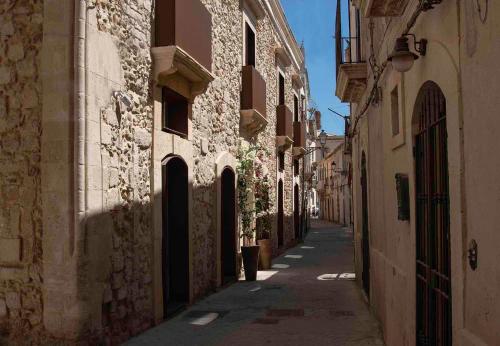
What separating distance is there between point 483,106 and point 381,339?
4.21 m

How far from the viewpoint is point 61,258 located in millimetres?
5129

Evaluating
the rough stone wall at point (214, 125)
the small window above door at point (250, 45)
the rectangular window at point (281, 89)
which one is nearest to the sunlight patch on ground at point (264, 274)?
the rough stone wall at point (214, 125)

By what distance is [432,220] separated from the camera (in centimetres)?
412

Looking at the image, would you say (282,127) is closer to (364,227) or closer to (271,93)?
(271,93)

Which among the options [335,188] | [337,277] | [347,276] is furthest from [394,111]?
[335,188]

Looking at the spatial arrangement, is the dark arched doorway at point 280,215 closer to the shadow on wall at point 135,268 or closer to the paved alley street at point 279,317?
the paved alley street at point 279,317

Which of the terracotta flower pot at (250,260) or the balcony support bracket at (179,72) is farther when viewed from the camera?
the terracotta flower pot at (250,260)

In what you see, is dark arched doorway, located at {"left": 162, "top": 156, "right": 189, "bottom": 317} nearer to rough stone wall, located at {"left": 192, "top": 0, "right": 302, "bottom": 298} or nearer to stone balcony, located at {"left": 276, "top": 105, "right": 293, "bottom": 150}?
rough stone wall, located at {"left": 192, "top": 0, "right": 302, "bottom": 298}

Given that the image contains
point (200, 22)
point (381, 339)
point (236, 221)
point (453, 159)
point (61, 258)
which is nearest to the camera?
point (453, 159)

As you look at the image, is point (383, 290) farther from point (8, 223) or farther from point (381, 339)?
point (8, 223)

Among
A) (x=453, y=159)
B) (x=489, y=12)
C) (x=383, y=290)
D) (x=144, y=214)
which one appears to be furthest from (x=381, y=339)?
(x=489, y=12)

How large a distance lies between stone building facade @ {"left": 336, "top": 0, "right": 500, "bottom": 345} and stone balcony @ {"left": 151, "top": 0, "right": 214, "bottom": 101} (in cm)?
242

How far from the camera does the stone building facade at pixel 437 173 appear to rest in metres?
2.66

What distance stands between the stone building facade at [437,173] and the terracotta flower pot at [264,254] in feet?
18.2
